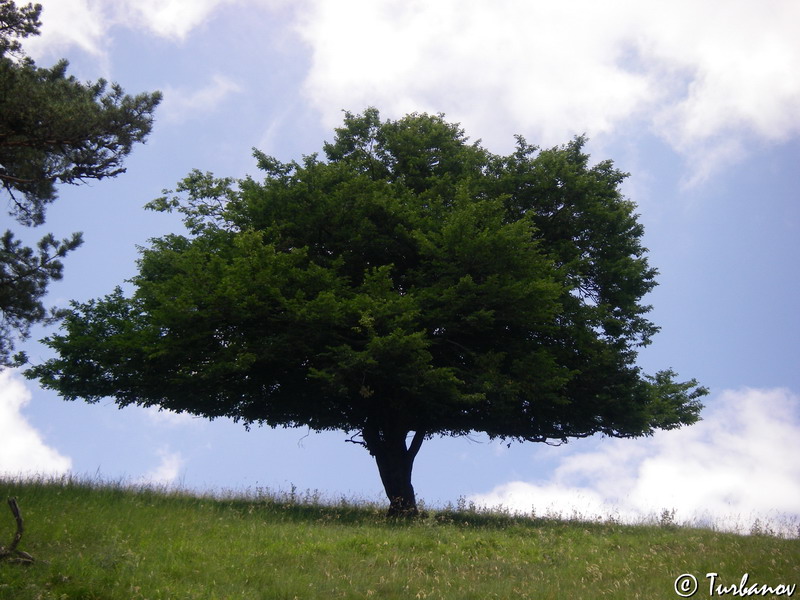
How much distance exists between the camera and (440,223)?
65.0 ft

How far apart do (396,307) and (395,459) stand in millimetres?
6155

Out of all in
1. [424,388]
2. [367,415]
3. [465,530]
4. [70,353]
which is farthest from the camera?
[367,415]

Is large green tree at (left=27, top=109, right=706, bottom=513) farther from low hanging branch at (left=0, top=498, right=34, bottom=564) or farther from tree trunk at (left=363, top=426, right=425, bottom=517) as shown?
low hanging branch at (left=0, top=498, right=34, bottom=564)

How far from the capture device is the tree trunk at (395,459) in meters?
21.0

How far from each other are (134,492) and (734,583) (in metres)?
13.8

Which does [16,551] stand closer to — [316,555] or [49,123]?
[316,555]

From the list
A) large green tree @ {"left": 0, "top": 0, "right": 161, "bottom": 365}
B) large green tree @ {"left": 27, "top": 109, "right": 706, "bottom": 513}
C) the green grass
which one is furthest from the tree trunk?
large green tree @ {"left": 0, "top": 0, "right": 161, "bottom": 365}

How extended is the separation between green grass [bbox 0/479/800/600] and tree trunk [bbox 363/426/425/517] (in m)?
3.59

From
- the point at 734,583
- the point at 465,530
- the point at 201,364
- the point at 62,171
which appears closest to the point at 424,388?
the point at 465,530

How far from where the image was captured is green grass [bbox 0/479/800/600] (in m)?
10.0

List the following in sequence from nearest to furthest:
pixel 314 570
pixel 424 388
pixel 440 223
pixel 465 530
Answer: pixel 314 570, pixel 465 530, pixel 424 388, pixel 440 223

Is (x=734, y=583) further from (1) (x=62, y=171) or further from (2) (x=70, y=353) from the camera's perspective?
(2) (x=70, y=353)

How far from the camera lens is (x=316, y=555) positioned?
12.1 m

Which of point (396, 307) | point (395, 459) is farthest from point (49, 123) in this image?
point (395, 459)
